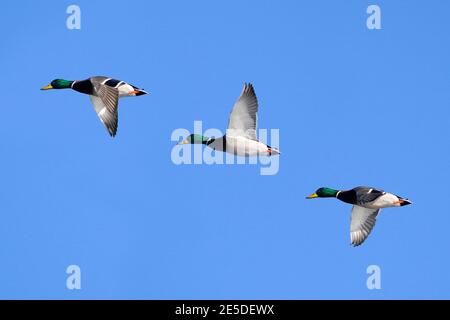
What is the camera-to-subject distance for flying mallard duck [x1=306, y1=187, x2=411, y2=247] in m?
20.3

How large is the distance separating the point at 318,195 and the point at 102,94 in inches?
183

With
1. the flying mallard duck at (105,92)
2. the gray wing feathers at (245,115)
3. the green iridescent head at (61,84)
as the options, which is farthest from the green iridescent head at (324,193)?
the green iridescent head at (61,84)

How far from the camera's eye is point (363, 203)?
20.6 m

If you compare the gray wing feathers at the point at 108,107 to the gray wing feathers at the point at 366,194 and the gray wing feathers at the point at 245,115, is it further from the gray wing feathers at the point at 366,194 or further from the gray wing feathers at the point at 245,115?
the gray wing feathers at the point at 366,194

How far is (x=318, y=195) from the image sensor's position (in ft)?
70.8

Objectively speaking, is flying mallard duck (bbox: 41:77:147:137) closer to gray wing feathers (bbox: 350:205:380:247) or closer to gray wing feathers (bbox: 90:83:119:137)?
gray wing feathers (bbox: 90:83:119:137)

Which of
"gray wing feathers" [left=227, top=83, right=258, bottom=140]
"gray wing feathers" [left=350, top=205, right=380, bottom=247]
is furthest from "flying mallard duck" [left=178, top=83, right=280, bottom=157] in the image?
"gray wing feathers" [left=350, top=205, right=380, bottom=247]

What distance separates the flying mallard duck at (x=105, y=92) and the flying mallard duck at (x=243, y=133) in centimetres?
161

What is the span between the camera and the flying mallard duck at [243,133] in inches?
784

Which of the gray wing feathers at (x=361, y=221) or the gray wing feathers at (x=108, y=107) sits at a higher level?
the gray wing feathers at (x=108, y=107)

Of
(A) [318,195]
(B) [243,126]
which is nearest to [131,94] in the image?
(B) [243,126]
